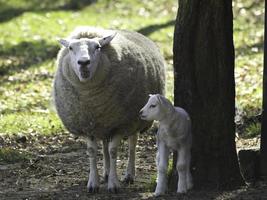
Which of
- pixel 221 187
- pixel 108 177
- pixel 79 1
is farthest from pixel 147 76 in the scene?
pixel 79 1

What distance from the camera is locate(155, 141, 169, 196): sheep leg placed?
24.9 ft

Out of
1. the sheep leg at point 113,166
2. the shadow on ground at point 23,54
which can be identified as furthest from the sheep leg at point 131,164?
the shadow on ground at point 23,54

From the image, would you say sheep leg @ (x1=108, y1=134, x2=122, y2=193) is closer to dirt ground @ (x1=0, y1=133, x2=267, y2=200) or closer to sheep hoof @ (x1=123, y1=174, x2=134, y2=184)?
dirt ground @ (x1=0, y1=133, x2=267, y2=200)

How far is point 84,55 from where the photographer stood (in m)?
8.02

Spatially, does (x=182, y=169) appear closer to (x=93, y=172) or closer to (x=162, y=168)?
(x=162, y=168)

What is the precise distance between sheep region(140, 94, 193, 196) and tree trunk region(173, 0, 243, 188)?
184 millimetres

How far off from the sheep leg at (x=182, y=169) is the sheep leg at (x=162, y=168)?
0.14 metres

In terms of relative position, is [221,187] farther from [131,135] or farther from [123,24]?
[123,24]

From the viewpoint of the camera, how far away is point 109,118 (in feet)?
27.6

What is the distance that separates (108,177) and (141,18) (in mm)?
13931

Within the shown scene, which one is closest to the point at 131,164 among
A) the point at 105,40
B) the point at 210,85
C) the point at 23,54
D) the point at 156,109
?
the point at 105,40

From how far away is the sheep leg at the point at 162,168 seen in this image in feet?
24.9

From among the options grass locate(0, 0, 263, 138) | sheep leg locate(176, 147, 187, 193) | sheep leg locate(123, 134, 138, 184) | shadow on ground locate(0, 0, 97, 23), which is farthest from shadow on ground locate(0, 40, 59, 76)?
sheep leg locate(176, 147, 187, 193)

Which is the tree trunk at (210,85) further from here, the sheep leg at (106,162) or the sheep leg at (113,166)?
the sheep leg at (106,162)
